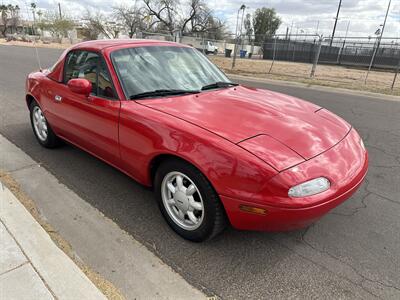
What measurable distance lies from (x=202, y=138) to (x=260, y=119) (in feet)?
2.07

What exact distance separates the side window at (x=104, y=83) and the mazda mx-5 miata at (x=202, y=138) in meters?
0.01

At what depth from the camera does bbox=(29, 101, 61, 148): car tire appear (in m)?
4.20

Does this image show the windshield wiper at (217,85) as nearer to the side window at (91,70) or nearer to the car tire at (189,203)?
the side window at (91,70)

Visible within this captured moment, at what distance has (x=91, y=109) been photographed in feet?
10.1

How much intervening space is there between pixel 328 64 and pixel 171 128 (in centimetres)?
3027

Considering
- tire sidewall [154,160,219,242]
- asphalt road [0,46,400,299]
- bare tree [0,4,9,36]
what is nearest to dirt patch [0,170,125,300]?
asphalt road [0,46,400,299]

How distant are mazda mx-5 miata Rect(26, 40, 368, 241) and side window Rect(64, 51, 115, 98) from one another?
0.01 m

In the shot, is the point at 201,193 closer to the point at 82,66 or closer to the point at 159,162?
the point at 159,162

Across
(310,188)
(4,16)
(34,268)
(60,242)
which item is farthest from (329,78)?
(4,16)

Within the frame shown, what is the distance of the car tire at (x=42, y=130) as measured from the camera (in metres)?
4.20

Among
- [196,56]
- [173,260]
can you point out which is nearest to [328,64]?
[196,56]

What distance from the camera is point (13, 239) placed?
2.36m

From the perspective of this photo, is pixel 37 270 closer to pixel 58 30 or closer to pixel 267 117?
pixel 267 117

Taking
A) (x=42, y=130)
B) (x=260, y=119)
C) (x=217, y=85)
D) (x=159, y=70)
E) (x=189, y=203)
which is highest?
(x=159, y=70)
